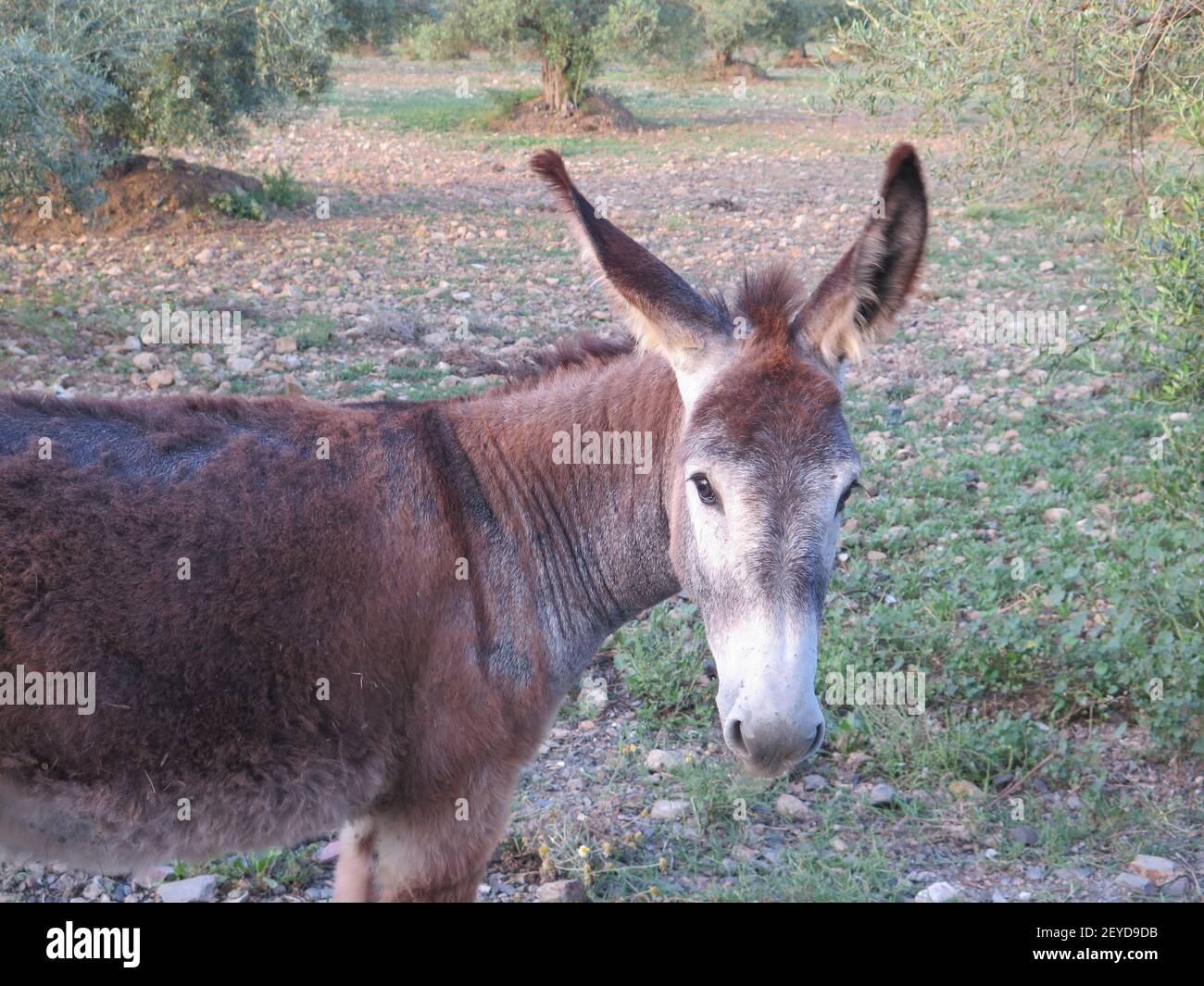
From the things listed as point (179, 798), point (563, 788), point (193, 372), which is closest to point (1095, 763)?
point (563, 788)

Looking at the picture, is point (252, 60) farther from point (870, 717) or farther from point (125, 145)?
point (870, 717)

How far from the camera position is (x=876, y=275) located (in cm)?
347

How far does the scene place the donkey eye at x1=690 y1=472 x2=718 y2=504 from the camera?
3.21m

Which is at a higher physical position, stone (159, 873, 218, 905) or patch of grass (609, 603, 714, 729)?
patch of grass (609, 603, 714, 729)

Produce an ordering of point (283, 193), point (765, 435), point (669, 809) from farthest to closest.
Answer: point (283, 193) → point (669, 809) → point (765, 435)

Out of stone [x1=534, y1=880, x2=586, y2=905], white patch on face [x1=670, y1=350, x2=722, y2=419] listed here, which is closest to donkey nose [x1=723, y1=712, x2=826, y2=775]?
white patch on face [x1=670, y1=350, x2=722, y2=419]

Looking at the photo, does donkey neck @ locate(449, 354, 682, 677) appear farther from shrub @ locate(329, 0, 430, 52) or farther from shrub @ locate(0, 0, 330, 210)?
shrub @ locate(329, 0, 430, 52)

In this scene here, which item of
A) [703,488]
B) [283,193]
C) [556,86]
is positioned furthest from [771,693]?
[556,86]

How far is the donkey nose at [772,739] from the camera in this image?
2869mm

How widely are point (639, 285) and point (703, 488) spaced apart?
0.68m

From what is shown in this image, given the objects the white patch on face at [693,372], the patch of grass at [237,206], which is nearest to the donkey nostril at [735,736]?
the white patch on face at [693,372]

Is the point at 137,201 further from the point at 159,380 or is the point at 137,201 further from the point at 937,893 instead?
the point at 937,893
